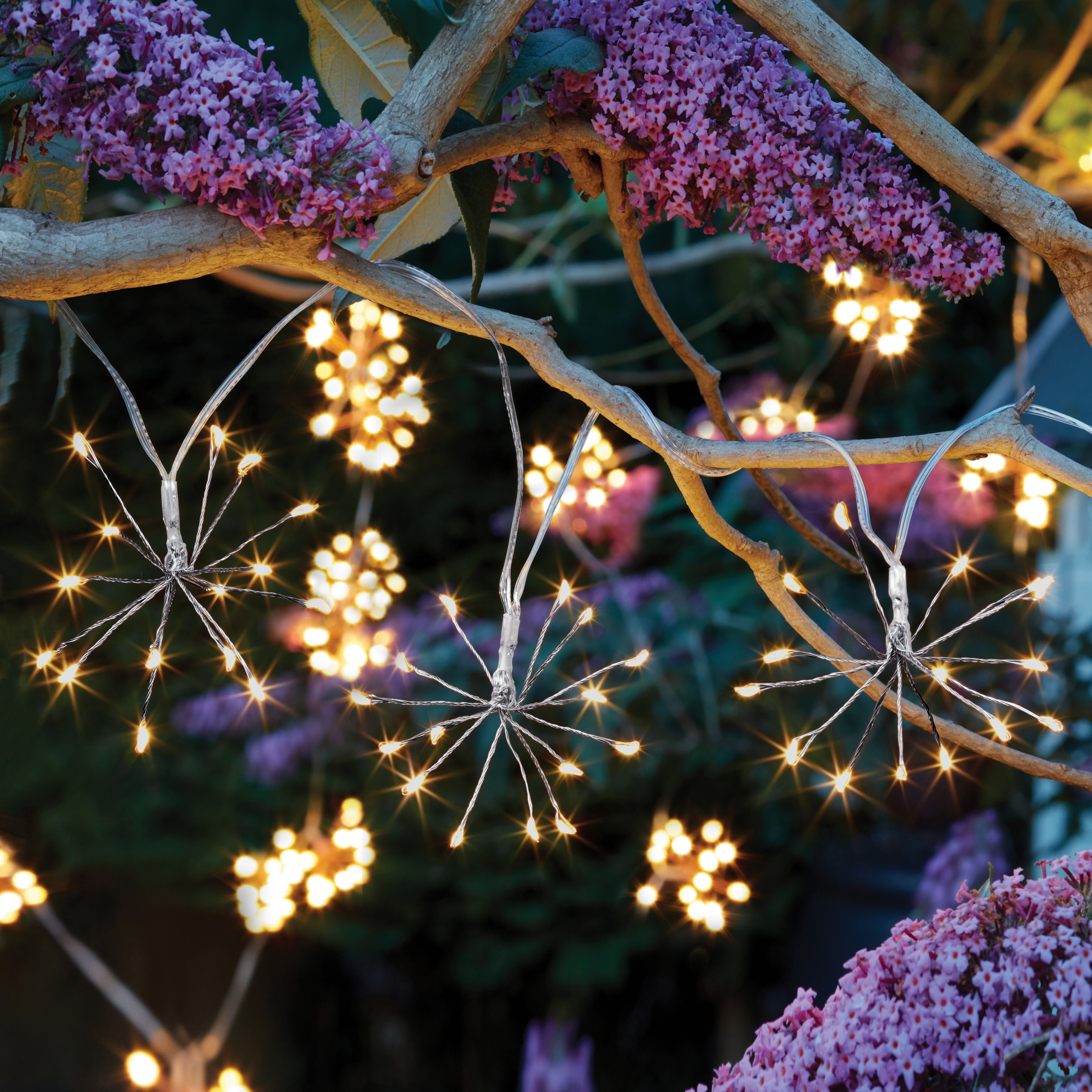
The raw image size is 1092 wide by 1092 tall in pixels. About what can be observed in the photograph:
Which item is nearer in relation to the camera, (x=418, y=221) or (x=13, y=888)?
(x=418, y=221)

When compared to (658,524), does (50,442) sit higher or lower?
lower

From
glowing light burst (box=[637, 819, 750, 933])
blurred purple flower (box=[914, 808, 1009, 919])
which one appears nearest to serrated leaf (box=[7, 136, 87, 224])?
glowing light burst (box=[637, 819, 750, 933])

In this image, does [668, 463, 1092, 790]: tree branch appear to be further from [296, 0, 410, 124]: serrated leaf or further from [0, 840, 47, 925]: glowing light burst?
[0, 840, 47, 925]: glowing light burst

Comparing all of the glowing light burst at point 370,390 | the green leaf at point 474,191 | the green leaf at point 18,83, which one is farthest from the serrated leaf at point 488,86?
the glowing light burst at point 370,390

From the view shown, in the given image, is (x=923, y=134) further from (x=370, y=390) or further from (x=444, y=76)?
(x=370, y=390)

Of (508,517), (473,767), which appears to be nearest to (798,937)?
(473,767)

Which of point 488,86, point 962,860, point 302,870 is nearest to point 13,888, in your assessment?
point 302,870

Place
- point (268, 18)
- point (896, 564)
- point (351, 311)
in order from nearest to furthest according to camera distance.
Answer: point (896, 564), point (351, 311), point (268, 18)

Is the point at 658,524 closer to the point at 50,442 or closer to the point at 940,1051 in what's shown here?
the point at 50,442
